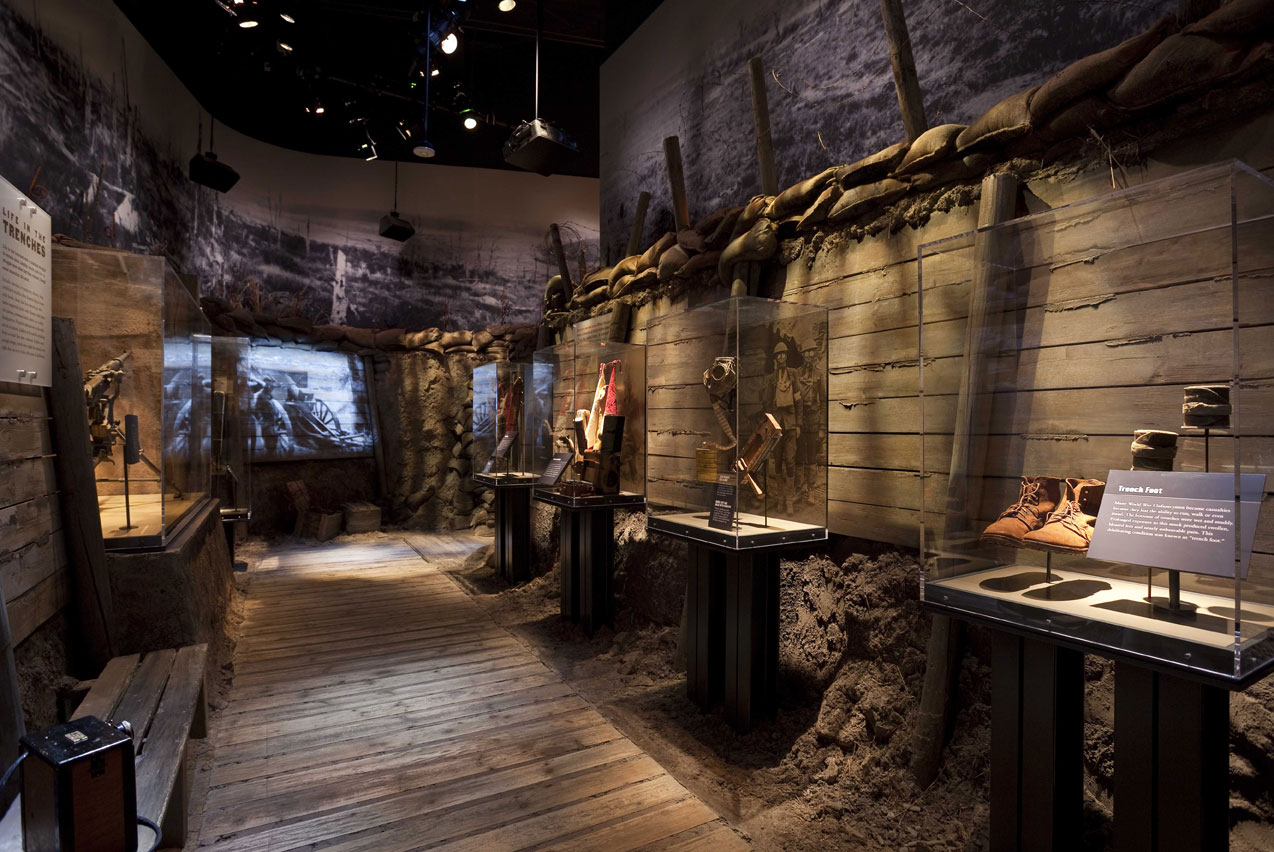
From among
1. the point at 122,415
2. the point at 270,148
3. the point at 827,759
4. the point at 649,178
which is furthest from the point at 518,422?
the point at 270,148

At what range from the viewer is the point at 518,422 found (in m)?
6.16

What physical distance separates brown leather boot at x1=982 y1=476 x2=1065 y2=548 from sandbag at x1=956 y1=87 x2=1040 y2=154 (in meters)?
1.28

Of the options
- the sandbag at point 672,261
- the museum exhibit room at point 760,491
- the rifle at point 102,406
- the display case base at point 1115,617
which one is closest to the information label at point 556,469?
the museum exhibit room at point 760,491

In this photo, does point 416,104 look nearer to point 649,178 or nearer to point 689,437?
point 649,178

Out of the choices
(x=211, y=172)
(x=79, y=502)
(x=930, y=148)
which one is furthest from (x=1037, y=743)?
(x=211, y=172)

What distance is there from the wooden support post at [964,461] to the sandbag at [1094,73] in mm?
246

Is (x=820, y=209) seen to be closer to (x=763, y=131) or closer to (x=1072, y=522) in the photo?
(x=763, y=131)

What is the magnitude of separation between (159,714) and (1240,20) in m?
4.02

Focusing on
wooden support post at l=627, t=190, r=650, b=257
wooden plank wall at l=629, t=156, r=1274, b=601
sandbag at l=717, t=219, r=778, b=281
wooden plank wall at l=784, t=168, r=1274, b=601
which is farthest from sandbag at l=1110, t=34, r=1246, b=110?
wooden support post at l=627, t=190, r=650, b=257

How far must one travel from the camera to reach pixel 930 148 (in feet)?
8.54

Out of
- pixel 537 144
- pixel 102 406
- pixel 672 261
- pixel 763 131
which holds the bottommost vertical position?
pixel 102 406

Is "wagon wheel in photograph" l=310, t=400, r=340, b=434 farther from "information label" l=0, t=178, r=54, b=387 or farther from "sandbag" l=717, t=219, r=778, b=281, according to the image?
"sandbag" l=717, t=219, r=778, b=281

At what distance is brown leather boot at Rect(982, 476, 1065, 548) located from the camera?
1848 millimetres

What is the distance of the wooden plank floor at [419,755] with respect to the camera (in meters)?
2.34
